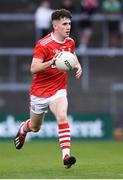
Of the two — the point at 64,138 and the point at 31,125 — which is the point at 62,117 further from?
the point at 31,125

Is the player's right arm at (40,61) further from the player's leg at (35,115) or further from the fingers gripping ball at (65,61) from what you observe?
the player's leg at (35,115)

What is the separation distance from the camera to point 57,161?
48.0 feet

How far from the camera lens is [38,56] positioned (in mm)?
12320

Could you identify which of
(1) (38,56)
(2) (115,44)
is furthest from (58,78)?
(2) (115,44)

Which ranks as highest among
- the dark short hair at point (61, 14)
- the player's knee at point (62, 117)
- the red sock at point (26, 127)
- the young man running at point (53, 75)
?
the dark short hair at point (61, 14)

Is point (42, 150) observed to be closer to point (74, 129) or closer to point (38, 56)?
point (74, 129)

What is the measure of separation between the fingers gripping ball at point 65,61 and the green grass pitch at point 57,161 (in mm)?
1634

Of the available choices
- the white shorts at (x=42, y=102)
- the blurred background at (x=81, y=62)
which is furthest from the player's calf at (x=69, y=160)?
the blurred background at (x=81, y=62)

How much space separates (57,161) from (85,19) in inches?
406

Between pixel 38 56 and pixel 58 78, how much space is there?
0.59 m

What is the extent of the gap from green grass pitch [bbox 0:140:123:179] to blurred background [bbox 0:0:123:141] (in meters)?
1.04

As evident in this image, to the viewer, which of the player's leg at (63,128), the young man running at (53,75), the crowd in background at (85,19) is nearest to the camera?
the player's leg at (63,128)

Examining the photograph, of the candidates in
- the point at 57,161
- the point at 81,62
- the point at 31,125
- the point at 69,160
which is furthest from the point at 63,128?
the point at 81,62

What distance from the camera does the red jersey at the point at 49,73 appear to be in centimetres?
1249
